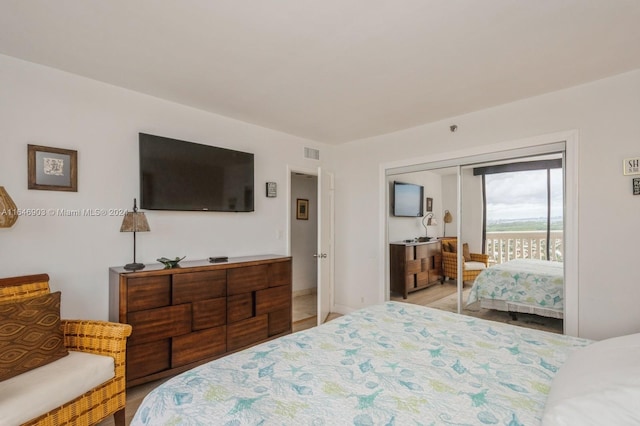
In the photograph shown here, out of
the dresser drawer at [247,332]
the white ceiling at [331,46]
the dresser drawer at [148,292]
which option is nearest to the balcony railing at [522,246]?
the white ceiling at [331,46]

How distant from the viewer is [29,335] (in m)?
→ 1.85

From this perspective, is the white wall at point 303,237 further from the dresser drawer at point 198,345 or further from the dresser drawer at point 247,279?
the dresser drawer at point 198,345

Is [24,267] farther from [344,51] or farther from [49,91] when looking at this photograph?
[344,51]

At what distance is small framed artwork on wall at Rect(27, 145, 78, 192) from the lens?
2426 millimetres

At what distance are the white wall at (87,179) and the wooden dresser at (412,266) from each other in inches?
86.9

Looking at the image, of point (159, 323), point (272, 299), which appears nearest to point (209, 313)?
point (159, 323)

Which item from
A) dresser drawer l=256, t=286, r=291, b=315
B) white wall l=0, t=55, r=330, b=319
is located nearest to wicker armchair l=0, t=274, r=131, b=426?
white wall l=0, t=55, r=330, b=319

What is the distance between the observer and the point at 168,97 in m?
3.09

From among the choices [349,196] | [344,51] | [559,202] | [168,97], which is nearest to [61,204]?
[168,97]

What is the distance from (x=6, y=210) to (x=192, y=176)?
140 cm

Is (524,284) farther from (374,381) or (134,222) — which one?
(134,222)

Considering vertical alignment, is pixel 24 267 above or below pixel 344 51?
below

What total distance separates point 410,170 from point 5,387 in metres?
3.95
